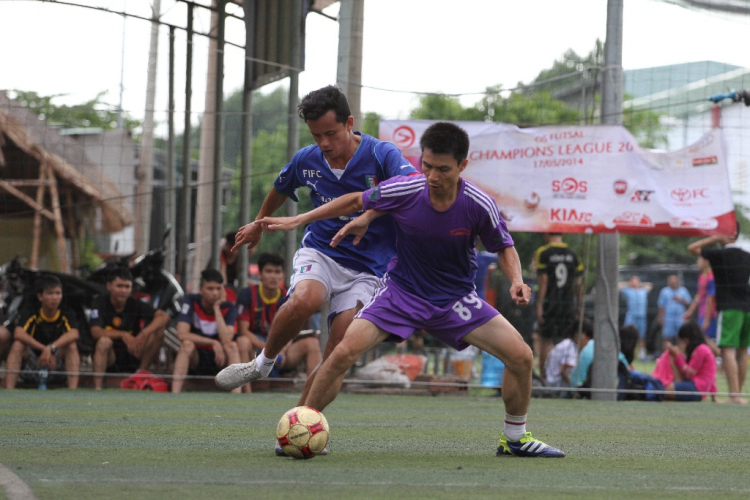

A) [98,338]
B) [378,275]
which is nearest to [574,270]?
[98,338]

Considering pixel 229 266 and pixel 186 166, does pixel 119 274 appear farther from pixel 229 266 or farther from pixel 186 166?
pixel 186 166

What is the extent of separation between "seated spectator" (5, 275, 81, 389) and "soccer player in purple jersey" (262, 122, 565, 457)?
6485 millimetres

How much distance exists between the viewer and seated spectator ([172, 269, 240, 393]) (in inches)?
440

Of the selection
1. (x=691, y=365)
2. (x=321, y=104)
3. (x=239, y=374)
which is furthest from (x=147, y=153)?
(x=321, y=104)

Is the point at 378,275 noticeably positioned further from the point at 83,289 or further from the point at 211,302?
the point at 83,289

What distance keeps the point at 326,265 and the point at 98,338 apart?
5.95m

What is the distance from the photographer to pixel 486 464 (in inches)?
204

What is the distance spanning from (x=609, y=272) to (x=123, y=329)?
5.62 meters

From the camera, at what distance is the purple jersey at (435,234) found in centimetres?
543

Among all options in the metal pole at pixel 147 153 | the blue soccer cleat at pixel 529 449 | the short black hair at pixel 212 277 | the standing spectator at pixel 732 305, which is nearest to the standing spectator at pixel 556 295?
the standing spectator at pixel 732 305

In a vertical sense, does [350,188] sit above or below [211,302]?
above

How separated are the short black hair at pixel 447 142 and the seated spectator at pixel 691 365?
7.56 m

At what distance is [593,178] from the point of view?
1136cm

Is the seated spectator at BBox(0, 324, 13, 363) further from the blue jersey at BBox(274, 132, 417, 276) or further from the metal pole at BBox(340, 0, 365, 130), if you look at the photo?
the blue jersey at BBox(274, 132, 417, 276)
